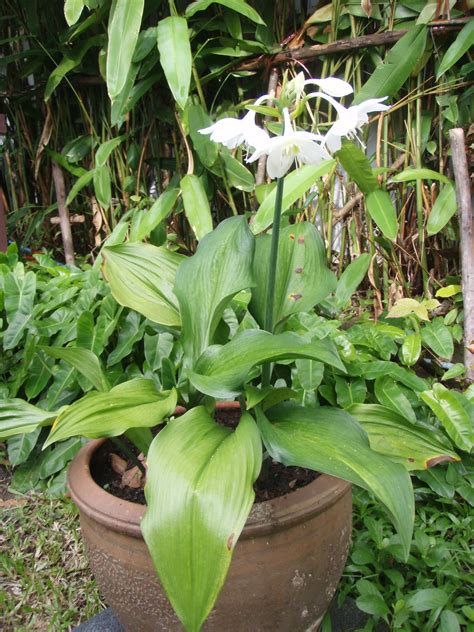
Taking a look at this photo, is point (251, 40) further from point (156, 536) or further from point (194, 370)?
point (156, 536)

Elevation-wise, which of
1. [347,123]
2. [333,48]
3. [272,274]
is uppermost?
[333,48]

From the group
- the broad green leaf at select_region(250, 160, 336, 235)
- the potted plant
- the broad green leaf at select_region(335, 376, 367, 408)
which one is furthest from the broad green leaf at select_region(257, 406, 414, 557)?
the broad green leaf at select_region(250, 160, 336, 235)

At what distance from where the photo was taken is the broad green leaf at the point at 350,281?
1686mm

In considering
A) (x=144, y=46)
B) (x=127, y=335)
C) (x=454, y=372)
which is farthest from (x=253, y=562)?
(x=144, y=46)

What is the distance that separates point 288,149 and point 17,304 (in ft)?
3.87

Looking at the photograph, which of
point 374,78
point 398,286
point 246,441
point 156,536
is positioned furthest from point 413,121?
point 156,536

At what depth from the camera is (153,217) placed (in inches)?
77.9

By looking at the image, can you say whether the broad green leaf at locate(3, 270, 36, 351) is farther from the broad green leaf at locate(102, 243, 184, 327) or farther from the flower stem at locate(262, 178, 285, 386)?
the flower stem at locate(262, 178, 285, 386)

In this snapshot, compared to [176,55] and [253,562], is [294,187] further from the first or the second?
[253,562]

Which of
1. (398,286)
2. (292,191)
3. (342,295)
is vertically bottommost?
(398,286)

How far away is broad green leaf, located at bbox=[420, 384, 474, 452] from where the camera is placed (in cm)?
132

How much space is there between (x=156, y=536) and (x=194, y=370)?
0.30 meters

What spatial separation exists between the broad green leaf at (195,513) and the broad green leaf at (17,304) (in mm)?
982

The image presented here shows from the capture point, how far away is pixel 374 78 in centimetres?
184
